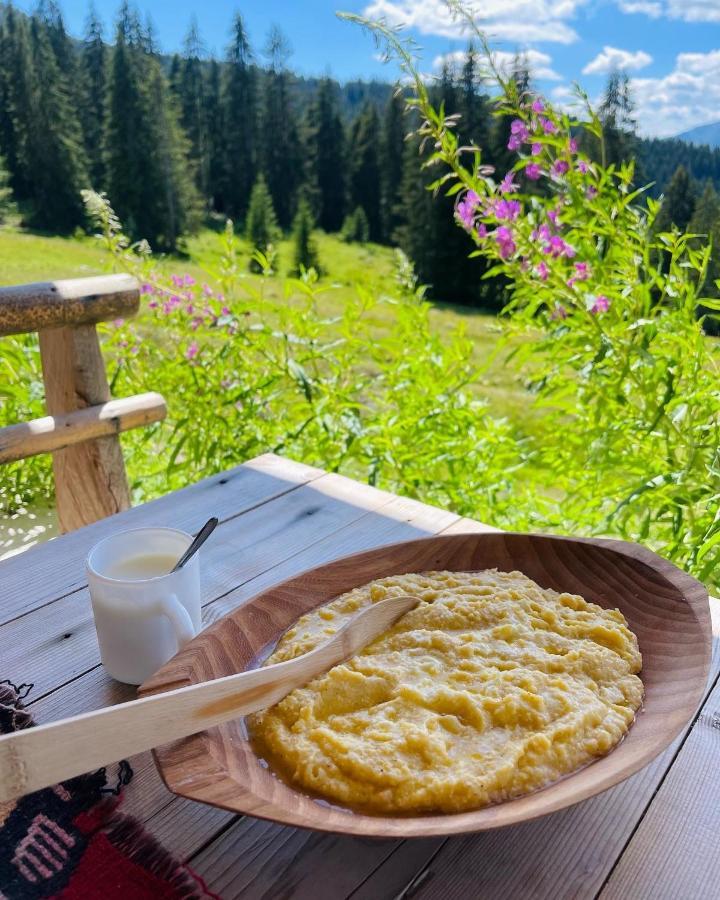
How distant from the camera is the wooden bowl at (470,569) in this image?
19.7 inches

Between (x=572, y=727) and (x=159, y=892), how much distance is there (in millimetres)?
313

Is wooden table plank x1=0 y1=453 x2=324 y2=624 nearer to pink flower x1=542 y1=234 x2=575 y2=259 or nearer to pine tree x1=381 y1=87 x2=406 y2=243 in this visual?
pink flower x1=542 y1=234 x2=575 y2=259

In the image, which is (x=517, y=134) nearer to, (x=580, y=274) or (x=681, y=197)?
(x=580, y=274)

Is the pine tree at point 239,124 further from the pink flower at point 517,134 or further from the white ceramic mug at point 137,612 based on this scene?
the white ceramic mug at point 137,612

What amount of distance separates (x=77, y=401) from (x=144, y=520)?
562 millimetres

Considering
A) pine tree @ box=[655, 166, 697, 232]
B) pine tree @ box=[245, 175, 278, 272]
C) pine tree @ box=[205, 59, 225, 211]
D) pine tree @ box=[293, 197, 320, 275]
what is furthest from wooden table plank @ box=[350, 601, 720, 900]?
pine tree @ box=[205, 59, 225, 211]

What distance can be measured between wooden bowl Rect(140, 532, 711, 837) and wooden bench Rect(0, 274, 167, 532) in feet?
3.08

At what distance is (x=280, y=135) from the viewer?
6.50 metres

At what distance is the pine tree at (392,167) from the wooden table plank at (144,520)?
18.0 ft

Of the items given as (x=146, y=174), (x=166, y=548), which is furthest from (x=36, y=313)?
(x=146, y=174)

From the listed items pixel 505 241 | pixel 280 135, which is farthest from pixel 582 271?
pixel 280 135

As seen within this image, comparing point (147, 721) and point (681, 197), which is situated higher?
point (681, 197)

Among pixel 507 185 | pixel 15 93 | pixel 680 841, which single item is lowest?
pixel 680 841

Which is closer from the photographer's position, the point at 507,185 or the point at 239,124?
the point at 507,185
